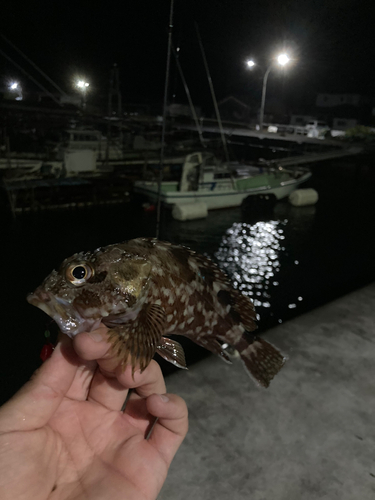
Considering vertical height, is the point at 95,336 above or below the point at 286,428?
above

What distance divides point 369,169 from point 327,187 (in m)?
10.1

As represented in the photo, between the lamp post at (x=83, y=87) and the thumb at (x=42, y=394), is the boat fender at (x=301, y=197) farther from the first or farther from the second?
A: the thumb at (x=42, y=394)

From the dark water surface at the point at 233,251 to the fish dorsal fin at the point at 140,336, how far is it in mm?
6257

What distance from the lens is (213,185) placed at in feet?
62.8

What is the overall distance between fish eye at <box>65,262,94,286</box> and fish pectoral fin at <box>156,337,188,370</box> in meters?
0.71

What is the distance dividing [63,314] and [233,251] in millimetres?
13122

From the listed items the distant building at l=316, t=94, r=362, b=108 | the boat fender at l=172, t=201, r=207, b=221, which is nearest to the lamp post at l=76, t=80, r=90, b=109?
the boat fender at l=172, t=201, r=207, b=221

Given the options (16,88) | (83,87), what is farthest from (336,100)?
(16,88)

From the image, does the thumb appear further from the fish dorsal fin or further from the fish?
the fish dorsal fin

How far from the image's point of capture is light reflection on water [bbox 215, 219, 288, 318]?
12.0m

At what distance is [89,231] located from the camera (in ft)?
49.6

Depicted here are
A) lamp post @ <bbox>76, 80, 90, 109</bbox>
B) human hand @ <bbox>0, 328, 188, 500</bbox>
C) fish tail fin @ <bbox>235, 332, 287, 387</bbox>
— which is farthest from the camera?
lamp post @ <bbox>76, 80, 90, 109</bbox>

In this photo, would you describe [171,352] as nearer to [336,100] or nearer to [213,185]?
[213,185]

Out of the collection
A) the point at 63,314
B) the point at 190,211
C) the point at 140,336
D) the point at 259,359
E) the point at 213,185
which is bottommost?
the point at 190,211
